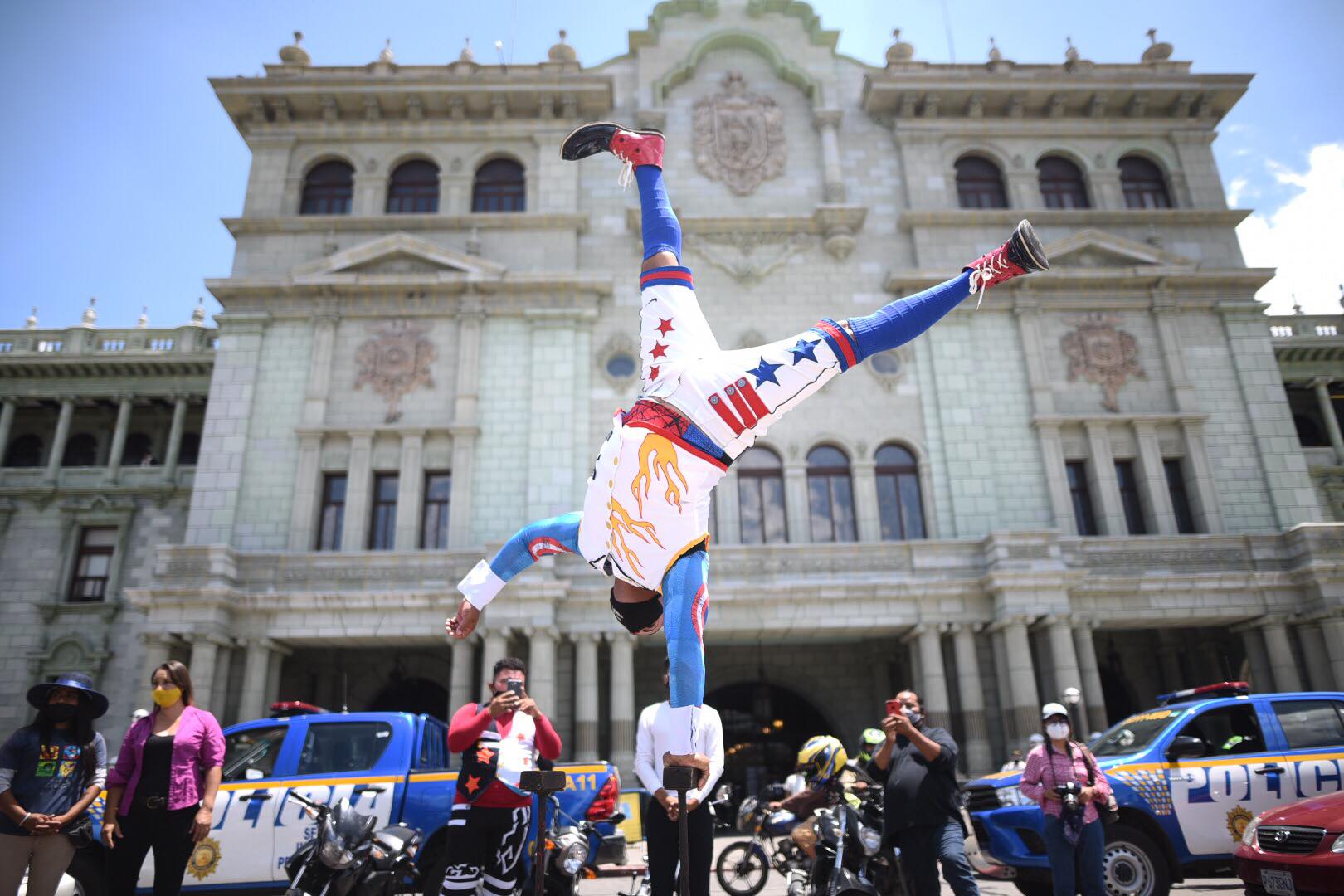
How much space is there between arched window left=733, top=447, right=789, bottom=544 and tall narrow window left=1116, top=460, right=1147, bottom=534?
7.71m

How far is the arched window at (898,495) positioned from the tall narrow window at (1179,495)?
227 inches

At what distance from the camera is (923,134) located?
23500 millimetres

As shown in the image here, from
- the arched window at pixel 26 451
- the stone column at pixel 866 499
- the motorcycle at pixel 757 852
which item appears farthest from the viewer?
the arched window at pixel 26 451

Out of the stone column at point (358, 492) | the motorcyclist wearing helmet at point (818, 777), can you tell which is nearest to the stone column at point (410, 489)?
the stone column at point (358, 492)

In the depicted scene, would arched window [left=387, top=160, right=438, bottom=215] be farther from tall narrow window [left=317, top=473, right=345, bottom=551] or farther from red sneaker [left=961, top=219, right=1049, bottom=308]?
red sneaker [left=961, top=219, right=1049, bottom=308]

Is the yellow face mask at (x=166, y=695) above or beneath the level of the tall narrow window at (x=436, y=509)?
beneath

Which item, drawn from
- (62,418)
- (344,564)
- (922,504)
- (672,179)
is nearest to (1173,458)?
(922,504)

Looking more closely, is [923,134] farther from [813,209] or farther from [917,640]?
[917,640]

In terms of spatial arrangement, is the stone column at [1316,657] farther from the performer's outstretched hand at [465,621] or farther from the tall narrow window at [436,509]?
the performer's outstretched hand at [465,621]

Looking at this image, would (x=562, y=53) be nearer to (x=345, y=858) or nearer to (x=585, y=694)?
(x=585, y=694)

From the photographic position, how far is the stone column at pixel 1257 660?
1875 centimetres

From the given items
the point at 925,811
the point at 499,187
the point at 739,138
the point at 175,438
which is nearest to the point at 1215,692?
the point at 925,811

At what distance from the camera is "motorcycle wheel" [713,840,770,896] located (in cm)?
973

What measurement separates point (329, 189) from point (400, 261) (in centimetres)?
359
